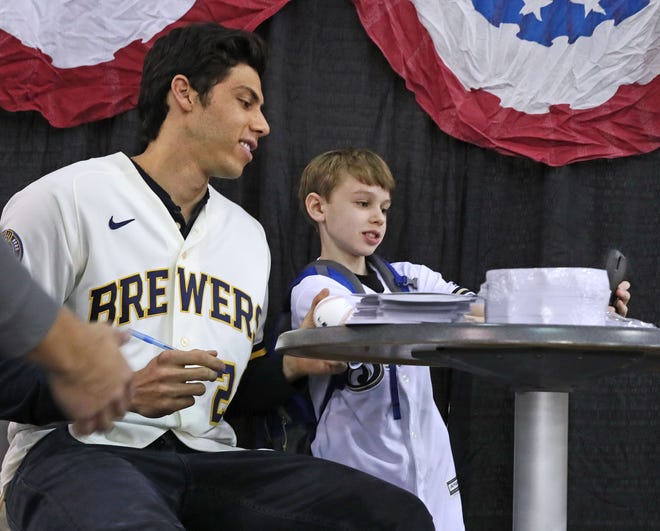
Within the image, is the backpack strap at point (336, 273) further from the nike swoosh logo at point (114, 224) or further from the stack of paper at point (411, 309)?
the stack of paper at point (411, 309)

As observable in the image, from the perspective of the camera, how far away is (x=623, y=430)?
3.03m

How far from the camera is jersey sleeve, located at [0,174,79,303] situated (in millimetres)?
2111

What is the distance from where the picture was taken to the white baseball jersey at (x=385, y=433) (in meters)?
2.49

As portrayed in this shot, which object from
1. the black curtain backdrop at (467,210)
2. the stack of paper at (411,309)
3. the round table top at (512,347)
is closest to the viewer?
the round table top at (512,347)

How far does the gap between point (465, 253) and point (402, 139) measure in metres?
0.37

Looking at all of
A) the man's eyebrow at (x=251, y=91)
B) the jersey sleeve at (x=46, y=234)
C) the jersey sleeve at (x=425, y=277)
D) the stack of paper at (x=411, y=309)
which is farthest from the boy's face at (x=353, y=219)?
the stack of paper at (x=411, y=309)

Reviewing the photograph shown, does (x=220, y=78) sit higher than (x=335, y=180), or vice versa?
(x=220, y=78)

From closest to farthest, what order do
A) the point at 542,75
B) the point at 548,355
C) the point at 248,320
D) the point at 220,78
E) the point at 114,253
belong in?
the point at 548,355 → the point at 114,253 → the point at 248,320 → the point at 220,78 → the point at 542,75

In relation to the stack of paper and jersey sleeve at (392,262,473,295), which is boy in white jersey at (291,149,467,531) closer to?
jersey sleeve at (392,262,473,295)

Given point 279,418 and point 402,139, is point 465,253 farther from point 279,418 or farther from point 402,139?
point 279,418

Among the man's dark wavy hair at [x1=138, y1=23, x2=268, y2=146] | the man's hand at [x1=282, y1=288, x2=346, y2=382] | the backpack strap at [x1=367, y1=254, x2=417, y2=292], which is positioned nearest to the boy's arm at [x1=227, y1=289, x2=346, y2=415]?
the man's hand at [x1=282, y1=288, x2=346, y2=382]

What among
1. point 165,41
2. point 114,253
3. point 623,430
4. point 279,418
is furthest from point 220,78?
point 623,430

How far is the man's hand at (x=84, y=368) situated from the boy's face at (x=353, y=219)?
5.31 ft

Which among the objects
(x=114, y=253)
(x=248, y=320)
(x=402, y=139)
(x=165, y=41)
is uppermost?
(x=165, y=41)
